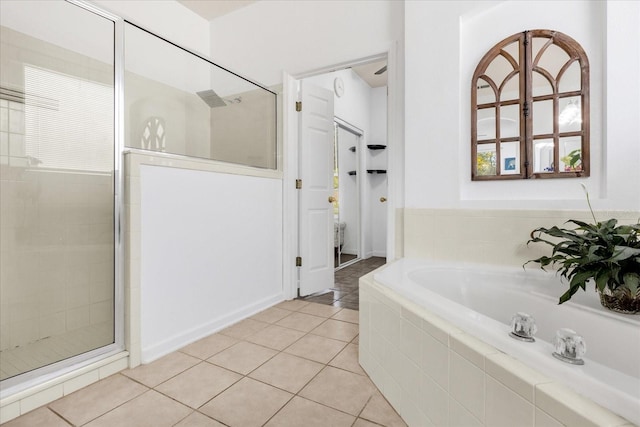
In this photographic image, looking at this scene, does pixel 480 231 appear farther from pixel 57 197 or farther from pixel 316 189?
pixel 57 197

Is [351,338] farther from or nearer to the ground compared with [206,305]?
nearer to the ground

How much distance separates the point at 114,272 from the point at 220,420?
0.92 metres

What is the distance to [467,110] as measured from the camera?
2049 mm

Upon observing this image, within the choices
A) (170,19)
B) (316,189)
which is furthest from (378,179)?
(170,19)

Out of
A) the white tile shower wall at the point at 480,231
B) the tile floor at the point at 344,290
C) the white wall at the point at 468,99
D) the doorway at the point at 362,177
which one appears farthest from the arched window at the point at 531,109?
the doorway at the point at 362,177

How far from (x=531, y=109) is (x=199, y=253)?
87.9 inches

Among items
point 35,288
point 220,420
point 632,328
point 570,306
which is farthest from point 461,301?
point 35,288

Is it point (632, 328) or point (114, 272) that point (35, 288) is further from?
point (632, 328)

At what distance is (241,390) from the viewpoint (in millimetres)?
1437

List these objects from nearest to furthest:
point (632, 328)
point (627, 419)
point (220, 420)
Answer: point (627, 419) < point (632, 328) < point (220, 420)

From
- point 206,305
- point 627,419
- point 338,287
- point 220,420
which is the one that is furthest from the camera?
point 338,287

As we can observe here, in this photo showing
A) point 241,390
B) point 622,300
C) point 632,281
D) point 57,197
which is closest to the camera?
point 632,281

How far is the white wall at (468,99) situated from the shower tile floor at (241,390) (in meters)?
1.22

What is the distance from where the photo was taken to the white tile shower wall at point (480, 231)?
Answer: 1.78 m
